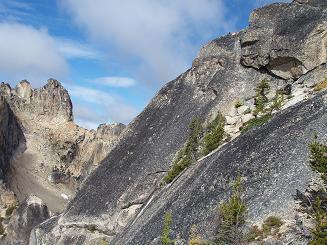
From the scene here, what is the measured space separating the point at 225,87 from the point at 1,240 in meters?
48.2

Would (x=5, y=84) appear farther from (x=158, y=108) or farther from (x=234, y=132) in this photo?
(x=234, y=132)

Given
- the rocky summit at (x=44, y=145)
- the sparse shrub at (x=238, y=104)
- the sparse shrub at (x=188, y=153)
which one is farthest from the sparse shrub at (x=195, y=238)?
the rocky summit at (x=44, y=145)

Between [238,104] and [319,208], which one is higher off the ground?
[238,104]

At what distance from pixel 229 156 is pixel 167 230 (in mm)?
6689

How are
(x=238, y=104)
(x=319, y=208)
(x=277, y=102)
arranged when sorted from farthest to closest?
1. (x=238, y=104)
2. (x=277, y=102)
3. (x=319, y=208)

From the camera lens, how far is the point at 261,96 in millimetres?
45031

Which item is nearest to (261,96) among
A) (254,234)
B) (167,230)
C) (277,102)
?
(277,102)

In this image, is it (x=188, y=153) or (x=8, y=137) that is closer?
(x=188, y=153)

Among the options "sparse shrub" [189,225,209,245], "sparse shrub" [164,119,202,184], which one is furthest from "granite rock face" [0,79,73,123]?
"sparse shrub" [189,225,209,245]

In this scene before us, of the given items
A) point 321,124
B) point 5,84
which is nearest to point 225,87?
point 321,124

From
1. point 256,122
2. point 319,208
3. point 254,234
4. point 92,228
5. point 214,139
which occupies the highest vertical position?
point 256,122

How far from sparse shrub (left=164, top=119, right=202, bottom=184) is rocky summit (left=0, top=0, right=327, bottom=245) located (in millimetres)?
123

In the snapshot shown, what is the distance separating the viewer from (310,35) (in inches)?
1751

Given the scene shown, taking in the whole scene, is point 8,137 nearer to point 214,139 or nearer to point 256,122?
point 214,139
